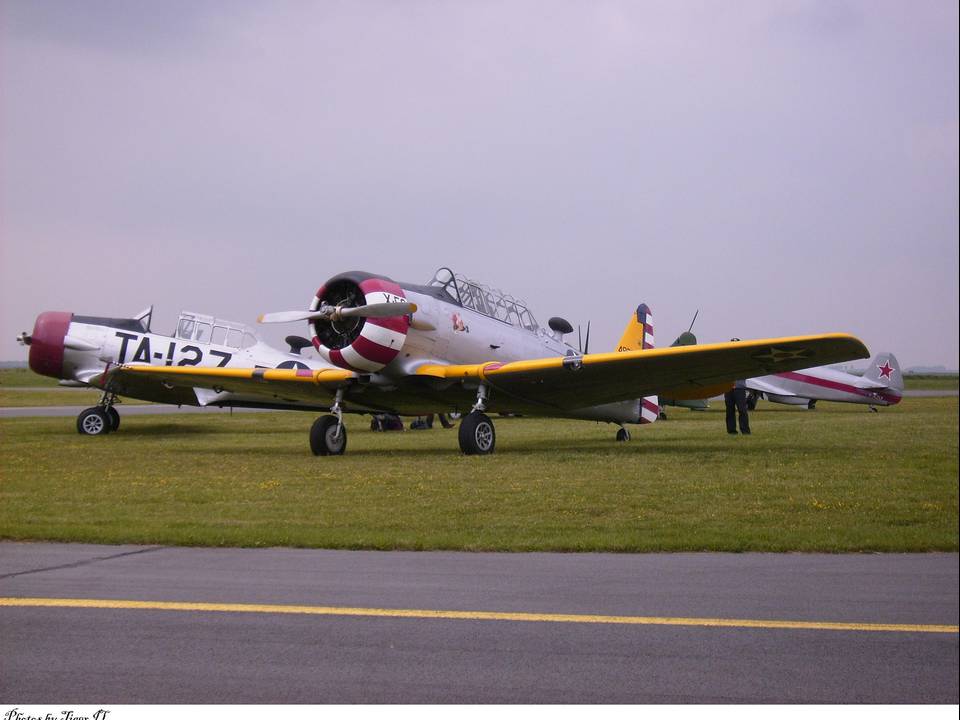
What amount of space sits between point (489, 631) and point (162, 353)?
681 inches

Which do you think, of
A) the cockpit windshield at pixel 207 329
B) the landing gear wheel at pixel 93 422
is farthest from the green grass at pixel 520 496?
the cockpit windshield at pixel 207 329

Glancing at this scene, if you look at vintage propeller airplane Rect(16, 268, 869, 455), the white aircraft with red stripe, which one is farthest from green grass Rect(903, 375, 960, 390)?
the white aircraft with red stripe

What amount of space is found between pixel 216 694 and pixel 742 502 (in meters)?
4.74

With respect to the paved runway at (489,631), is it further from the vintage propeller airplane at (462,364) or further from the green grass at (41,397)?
the green grass at (41,397)

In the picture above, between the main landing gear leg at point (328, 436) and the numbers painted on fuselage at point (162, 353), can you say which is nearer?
the main landing gear leg at point (328, 436)

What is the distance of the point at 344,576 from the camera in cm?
475

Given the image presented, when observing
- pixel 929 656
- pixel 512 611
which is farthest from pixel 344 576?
pixel 929 656

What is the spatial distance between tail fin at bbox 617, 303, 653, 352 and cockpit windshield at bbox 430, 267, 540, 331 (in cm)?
208

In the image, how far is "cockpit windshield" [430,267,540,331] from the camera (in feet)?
44.7

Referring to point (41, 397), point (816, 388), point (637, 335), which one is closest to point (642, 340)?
point (637, 335)

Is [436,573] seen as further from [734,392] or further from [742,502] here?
[734,392]

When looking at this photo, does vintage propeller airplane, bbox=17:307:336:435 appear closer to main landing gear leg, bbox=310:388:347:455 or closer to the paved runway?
main landing gear leg, bbox=310:388:347:455

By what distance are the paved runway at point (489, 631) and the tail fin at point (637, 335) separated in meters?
11.3

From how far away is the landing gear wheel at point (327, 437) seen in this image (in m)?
12.8
